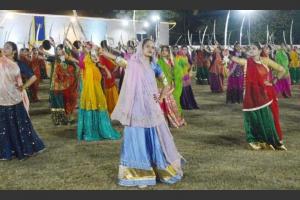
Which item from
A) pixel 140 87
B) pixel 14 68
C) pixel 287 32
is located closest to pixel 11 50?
pixel 14 68

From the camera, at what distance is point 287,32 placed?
3259cm

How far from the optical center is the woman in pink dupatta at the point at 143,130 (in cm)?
533

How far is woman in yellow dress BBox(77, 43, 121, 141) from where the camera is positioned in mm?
8117

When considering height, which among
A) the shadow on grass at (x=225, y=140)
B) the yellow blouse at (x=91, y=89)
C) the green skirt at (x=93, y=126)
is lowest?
the shadow on grass at (x=225, y=140)

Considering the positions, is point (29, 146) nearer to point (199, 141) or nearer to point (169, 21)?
point (199, 141)

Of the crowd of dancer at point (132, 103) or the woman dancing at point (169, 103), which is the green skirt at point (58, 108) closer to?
the crowd of dancer at point (132, 103)

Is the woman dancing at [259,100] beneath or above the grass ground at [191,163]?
above

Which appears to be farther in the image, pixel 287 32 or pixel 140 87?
pixel 287 32

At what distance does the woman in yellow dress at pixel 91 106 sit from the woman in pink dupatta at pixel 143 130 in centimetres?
274

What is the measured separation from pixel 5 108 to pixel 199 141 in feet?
9.91

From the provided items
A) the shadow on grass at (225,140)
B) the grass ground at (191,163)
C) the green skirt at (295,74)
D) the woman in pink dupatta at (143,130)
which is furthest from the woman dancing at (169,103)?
the green skirt at (295,74)

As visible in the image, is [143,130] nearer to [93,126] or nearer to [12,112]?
[12,112]

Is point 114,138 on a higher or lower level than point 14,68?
lower

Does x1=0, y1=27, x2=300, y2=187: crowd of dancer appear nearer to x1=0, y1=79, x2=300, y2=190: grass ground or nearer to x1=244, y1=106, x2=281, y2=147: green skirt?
x1=244, y1=106, x2=281, y2=147: green skirt
